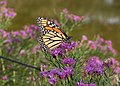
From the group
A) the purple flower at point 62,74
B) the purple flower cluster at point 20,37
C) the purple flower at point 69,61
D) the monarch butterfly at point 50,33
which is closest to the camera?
the purple flower at point 62,74

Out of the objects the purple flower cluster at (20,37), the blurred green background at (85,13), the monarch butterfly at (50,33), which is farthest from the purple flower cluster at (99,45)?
the blurred green background at (85,13)

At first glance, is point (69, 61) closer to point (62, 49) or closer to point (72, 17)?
point (62, 49)

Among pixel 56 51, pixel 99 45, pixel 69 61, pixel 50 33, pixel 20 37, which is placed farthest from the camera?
pixel 20 37

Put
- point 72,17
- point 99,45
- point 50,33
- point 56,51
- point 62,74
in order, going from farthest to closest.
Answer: point 99,45 → point 72,17 → point 50,33 → point 56,51 → point 62,74

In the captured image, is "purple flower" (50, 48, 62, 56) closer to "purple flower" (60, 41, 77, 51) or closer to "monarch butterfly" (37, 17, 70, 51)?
"purple flower" (60, 41, 77, 51)

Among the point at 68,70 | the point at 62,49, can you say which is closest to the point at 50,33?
the point at 62,49

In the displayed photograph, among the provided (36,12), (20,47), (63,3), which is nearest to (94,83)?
(20,47)

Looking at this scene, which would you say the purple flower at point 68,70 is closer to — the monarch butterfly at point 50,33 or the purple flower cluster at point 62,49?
the purple flower cluster at point 62,49

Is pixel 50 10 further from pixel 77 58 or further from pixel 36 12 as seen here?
pixel 77 58
